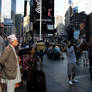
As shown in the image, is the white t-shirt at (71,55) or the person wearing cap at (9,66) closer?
the person wearing cap at (9,66)

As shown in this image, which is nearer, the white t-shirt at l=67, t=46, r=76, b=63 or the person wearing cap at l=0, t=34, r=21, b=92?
the person wearing cap at l=0, t=34, r=21, b=92

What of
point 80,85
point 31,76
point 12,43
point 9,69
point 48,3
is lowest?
point 80,85

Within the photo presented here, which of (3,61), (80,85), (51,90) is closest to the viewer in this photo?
(3,61)

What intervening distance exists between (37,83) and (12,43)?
2.13 metres

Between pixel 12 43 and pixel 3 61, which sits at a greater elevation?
pixel 12 43

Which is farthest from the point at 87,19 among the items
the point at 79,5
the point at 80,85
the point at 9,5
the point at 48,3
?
the point at 80,85

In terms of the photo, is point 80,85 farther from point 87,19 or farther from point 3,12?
point 3,12

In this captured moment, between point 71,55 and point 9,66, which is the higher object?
point 9,66

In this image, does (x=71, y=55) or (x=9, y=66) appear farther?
(x=71, y=55)

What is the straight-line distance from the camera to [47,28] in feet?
210

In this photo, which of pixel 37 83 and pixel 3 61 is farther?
pixel 37 83

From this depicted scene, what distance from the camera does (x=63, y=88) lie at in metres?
8.12

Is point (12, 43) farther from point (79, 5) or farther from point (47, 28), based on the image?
point (79, 5)

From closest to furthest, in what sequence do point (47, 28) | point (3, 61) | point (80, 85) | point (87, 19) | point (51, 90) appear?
1. point (3, 61)
2. point (51, 90)
3. point (80, 85)
4. point (47, 28)
5. point (87, 19)
